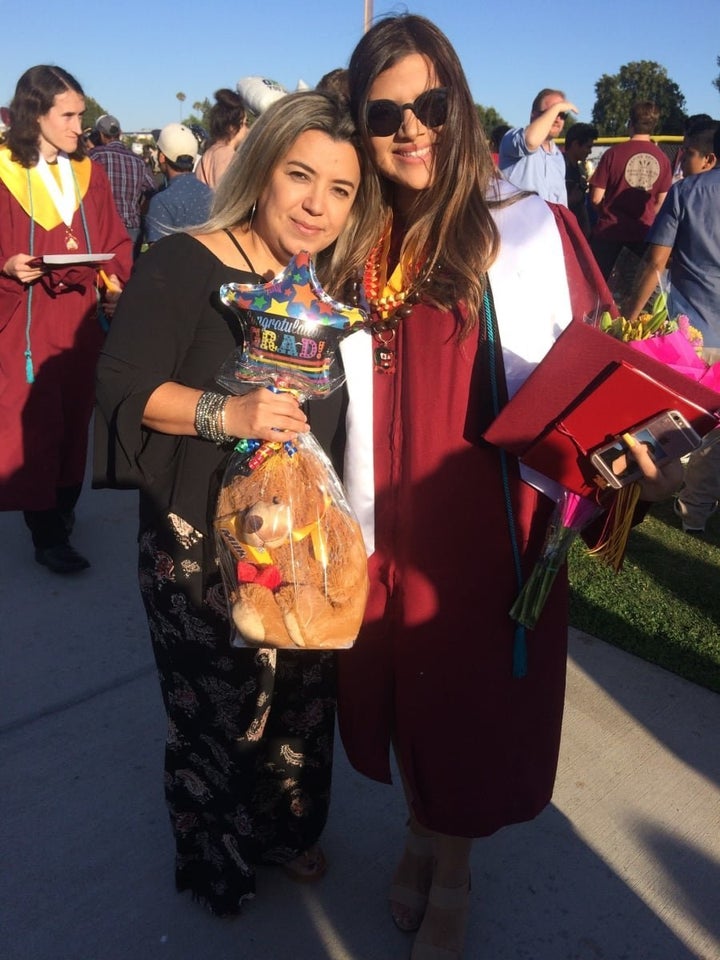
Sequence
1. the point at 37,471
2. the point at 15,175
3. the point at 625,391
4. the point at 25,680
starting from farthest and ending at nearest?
1. the point at 37,471
2. the point at 15,175
3. the point at 25,680
4. the point at 625,391

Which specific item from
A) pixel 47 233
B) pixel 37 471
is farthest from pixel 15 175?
pixel 37 471

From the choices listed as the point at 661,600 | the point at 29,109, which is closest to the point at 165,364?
the point at 29,109

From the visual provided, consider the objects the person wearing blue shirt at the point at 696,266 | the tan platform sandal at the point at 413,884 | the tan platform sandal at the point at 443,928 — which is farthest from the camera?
the person wearing blue shirt at the point at 696,266

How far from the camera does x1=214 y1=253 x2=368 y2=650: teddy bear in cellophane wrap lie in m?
1.53

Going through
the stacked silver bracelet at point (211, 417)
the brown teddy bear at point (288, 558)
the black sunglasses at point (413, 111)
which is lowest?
the brown teddy bear at point (288, 558)

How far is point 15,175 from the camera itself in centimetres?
342

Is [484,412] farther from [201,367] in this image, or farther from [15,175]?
[15,175]

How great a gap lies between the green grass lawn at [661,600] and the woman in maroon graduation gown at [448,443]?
1.77m

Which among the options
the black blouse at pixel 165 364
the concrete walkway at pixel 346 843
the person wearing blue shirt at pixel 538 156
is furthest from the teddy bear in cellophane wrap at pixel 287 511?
the person wearing blue shirt at pixel 538 156

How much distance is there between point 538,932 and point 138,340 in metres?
1.81

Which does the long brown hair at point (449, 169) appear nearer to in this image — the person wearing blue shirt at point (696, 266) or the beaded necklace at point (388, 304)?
the beaded necklace at point (388, 304)

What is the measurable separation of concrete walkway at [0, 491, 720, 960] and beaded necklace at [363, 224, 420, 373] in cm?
149

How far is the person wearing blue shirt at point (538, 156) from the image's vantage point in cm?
538

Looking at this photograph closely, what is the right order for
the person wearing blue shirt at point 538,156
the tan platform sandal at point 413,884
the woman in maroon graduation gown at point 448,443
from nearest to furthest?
the woman in maroon graduation gown at point 448,443 < the tan platform sandal at point 413,884 < the person wearing blue shirt at point 538,156
